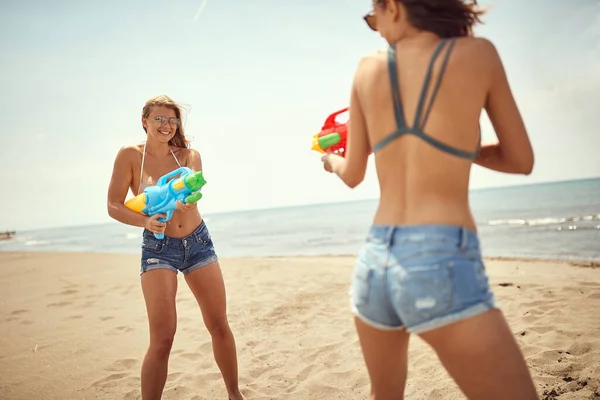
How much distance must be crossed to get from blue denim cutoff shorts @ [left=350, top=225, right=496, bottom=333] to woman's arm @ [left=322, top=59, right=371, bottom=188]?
0.94 feet

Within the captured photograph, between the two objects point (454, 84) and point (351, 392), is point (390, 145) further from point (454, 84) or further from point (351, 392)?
point (351, 392)

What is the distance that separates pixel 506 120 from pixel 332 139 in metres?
0.80

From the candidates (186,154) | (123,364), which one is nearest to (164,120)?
(186,154)

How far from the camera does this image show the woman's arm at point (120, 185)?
2.91 meters

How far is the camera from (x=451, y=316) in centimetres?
120

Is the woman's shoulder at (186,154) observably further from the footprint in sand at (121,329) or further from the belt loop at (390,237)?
the footprint in sand at (121,329)

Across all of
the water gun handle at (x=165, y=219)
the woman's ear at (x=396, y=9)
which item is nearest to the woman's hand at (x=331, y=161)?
the woman's ear at (x=396, y=9)

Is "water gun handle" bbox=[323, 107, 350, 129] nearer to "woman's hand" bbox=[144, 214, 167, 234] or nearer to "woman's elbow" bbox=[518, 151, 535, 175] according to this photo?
"woman's elbow" bbox=[518, 151, 535, 175]

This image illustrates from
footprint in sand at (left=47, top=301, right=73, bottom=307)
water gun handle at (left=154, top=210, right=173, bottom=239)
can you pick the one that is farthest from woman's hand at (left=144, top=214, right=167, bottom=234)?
footprint in sand at (left=47, top=301, right=73, bottom=307)

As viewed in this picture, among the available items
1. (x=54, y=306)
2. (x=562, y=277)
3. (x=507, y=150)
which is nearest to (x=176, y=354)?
(x=54, y=306)

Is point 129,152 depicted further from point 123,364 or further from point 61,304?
point 61,304

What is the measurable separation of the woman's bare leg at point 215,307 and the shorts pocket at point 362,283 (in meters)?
1.85

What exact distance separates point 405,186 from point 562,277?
23.4 ft

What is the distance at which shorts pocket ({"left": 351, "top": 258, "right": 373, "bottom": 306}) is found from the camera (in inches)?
52.7
